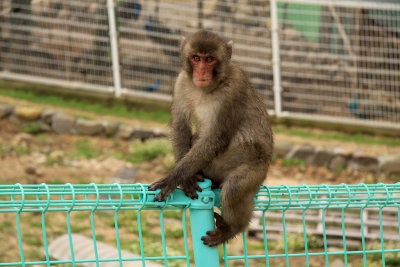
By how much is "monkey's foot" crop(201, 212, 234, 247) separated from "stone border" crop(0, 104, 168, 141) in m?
7.80

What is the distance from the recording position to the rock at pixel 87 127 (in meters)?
12.2

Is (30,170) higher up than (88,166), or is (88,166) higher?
(30,170)

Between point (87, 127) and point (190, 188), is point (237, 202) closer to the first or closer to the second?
point (190, 188)

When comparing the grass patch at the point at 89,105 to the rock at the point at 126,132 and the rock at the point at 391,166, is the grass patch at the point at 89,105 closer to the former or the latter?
the rock at the point at 126,132

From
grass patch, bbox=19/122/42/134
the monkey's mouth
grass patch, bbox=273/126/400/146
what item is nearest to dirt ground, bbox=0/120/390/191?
grass patch, bbox=19/122/42/134

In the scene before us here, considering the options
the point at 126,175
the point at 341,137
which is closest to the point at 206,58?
the point at 126,175

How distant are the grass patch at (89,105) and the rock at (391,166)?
4056 millimetres

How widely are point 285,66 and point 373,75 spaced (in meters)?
1.60

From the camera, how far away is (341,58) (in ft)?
40.3

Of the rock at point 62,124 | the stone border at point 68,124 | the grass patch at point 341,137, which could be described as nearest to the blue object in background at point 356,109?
the grass patch at point 341,137

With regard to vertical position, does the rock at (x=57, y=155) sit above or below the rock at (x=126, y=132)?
below

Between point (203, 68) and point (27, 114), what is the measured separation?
794cm

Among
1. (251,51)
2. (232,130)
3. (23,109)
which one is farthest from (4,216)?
(251,51)

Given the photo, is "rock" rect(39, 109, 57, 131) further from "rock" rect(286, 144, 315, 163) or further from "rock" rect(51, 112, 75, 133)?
"rock" rect(286, 144, 315, 163)
